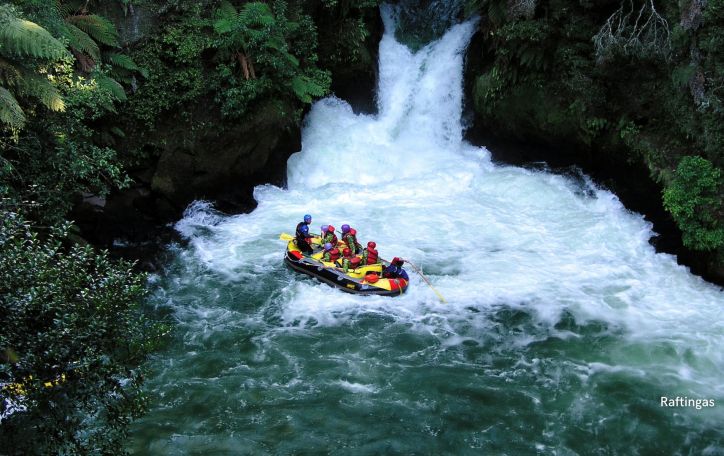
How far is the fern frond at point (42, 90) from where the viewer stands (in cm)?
990

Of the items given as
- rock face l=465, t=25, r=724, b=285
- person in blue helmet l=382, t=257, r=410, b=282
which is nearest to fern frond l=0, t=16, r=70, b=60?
person in blue helmet l=382, t=257, r=410, b=282

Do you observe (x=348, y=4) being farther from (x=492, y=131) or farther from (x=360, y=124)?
(x=492, y=131)

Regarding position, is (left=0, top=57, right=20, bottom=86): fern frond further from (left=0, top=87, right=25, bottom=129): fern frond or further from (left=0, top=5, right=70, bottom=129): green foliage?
(left=0, top=87, right=25, bottom=129): fern frond

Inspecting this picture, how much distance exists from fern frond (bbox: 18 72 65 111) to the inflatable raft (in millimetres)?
5014

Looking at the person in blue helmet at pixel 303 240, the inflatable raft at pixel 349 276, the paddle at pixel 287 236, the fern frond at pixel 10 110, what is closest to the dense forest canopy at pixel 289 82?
the fern frond at pixel 10 110

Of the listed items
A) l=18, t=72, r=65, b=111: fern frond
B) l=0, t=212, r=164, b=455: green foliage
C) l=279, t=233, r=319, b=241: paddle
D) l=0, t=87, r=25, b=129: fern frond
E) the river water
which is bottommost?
the river water

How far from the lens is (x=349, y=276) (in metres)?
11.7

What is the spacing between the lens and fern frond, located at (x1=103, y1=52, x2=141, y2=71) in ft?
43.4

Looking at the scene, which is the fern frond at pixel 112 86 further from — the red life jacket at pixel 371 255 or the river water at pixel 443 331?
the red life jacket at pixel 371 255

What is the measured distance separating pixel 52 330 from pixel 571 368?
754 centimetres

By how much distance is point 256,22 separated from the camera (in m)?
14.5

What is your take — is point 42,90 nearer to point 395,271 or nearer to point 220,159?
point 220,159

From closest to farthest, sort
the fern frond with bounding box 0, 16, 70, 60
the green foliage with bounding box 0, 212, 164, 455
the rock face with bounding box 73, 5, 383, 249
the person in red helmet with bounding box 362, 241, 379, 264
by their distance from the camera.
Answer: the green foliage with bounding box 0, 212, 164, 455
the fern frond with bounding box 0, 16, 70, 60
the person in red helmet with bounding box 362, 241, 379, 264
the rock face with bounding box 73, 5, 383, 249

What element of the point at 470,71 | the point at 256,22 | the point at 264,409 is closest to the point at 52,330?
the point at 264,409
